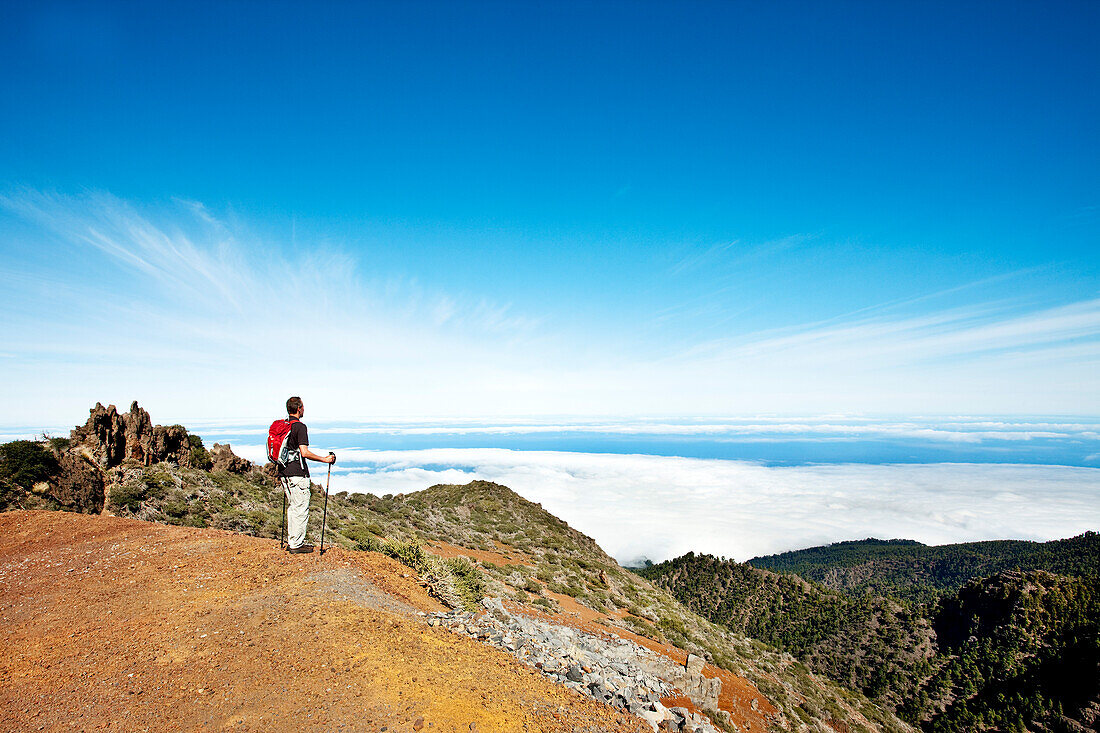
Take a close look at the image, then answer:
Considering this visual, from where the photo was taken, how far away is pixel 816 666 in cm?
5062

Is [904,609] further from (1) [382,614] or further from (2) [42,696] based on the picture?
(2) [42,696]

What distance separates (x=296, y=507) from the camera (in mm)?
9062

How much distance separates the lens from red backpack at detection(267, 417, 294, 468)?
339 inches

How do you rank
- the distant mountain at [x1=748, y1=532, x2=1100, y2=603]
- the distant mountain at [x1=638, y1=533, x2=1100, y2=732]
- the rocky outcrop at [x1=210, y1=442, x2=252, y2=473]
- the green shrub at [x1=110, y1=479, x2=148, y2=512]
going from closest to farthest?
the green shrub at [x1=110, y1=479, x2=148, y2=512] → the rocky outcrop at [x1=210, y1=442, x2=252, y2=473] → the distant mountain at [x1=638, y1=533, x2=1100, y2=732] → the distant mountain at [x1=748, y1=532, x2=1100, y2=603]

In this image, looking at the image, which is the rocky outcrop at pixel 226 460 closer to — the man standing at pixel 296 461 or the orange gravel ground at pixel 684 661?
the orange gravel ground at pixel 684 661

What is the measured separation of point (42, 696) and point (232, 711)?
7.12 feet

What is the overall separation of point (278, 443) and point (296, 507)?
4.55 ft

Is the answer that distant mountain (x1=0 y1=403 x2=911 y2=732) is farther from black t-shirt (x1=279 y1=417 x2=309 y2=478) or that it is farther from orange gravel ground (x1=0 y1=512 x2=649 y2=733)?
black t-shirt (x1=279 y1=417 x2=309 y2=478)

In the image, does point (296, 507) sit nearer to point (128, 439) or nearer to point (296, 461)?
point (296, 461)

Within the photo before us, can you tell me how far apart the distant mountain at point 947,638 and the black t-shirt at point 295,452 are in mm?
58541

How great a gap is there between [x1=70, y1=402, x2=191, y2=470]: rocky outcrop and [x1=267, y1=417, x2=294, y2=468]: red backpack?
15.1 m

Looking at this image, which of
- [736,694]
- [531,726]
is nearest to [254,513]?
[531,726]

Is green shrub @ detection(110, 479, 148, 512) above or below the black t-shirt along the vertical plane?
below

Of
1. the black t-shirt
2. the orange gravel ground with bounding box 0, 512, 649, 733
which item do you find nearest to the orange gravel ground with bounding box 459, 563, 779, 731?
the orange gravel ground with bounding box 0, 512, 649, 733
